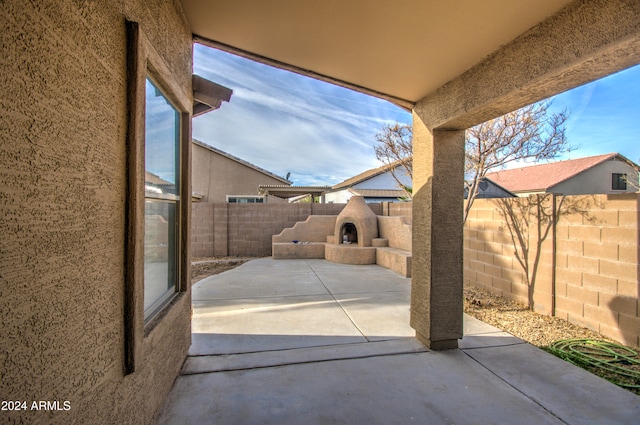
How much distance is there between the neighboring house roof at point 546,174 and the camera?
18.4 metres

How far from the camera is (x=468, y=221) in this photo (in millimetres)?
6379

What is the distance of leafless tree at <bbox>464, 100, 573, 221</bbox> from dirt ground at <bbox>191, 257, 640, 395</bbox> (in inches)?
61.8

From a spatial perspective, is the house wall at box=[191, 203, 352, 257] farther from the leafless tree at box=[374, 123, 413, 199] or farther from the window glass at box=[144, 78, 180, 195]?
the window glass at box=[144, 78, 180, 195]

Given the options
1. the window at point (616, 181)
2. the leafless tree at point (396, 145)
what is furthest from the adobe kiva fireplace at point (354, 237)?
the window at point (616, 181)

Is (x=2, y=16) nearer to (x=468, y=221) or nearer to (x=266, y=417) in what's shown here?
(x=266, y=417)

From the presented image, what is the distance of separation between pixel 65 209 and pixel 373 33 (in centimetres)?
236

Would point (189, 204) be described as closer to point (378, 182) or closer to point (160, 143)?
point (160, 143)

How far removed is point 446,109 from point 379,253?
6.13m

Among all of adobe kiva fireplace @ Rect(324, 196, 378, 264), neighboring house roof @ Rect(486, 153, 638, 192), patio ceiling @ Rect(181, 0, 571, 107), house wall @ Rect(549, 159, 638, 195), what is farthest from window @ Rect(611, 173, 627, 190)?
patio ceiling @ Rect(181, 0, 571, 107)

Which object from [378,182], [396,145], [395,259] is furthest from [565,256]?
[378,182]

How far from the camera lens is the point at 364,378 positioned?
2.89 m

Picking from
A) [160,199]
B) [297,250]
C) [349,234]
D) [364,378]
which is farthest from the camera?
[349,234]

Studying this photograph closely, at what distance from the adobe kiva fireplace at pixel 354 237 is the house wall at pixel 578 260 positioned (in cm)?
372

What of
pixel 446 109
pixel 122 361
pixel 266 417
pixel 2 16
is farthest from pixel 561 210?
pixel 2 16
